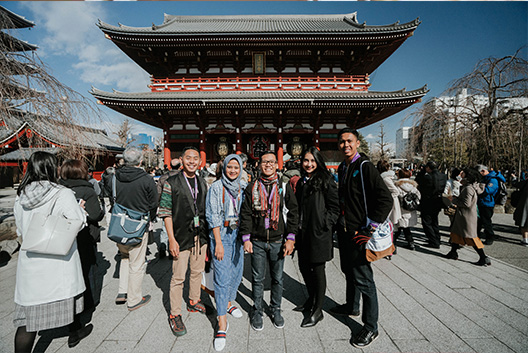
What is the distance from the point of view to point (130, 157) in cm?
264

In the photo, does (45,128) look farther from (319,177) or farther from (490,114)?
(490,114)

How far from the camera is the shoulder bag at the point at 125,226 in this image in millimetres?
2529

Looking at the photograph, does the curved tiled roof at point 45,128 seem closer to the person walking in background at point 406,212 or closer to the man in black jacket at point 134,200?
the man in black jacket at point 134,200

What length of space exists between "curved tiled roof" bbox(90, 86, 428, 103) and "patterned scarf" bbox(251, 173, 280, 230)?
8168 millimetres

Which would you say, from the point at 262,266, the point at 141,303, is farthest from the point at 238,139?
the point at 262,266

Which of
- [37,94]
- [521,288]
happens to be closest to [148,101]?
[37,94]

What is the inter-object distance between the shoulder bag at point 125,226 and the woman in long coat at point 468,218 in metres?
5.22

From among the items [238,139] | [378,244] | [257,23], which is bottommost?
[378,244]

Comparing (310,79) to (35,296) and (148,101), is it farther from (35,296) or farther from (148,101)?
(35,296)

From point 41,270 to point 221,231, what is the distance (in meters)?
1.51

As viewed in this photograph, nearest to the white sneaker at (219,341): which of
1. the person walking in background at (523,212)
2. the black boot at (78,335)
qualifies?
→ the black boot at (78,335)

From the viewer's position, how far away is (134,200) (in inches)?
103

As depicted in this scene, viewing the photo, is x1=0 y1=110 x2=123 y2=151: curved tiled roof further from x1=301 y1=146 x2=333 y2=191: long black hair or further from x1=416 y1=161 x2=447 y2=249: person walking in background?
x1=416 y1=161 x2=447 y2=249: person walking in background

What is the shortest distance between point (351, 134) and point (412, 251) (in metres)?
3.79
